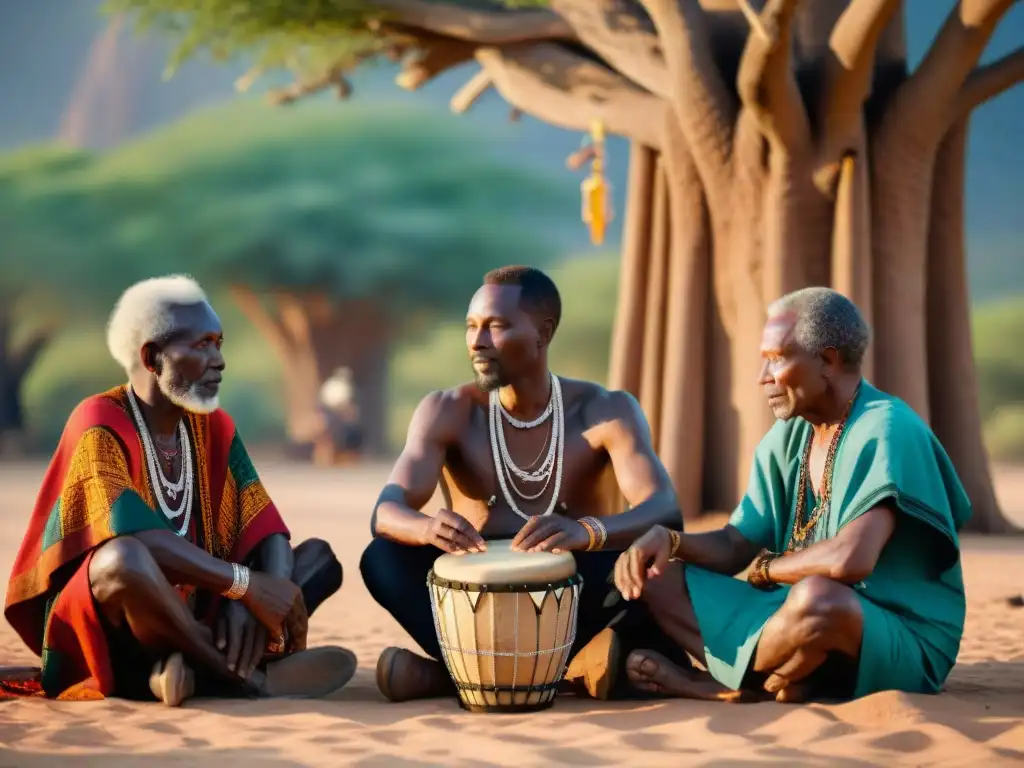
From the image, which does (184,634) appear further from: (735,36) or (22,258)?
(22,258)

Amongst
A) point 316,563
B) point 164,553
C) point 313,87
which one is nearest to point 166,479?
point 164,553

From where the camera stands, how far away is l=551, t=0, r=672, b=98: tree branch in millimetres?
11453

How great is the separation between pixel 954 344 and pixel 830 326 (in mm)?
7085

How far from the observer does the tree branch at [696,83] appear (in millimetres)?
10414

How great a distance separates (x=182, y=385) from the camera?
5496mm

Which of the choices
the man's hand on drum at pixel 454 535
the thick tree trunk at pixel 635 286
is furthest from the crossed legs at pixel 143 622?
the thick tree trunk at pixel 635 286

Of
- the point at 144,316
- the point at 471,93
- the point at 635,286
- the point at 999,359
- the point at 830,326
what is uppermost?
the point at 471,93

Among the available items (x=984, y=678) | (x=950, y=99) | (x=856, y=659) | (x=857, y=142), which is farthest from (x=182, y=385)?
(x=950, y=99)

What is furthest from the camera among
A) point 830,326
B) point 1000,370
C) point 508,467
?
point 1000,370

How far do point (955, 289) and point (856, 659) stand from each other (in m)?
7.50

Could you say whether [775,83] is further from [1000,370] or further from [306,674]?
[1000,370]

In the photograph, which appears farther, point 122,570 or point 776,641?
point 122,570

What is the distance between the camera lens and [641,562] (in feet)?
16.4

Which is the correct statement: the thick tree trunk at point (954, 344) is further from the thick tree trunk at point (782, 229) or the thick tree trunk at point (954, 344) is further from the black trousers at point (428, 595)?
the black trousers at point (428, 595)
